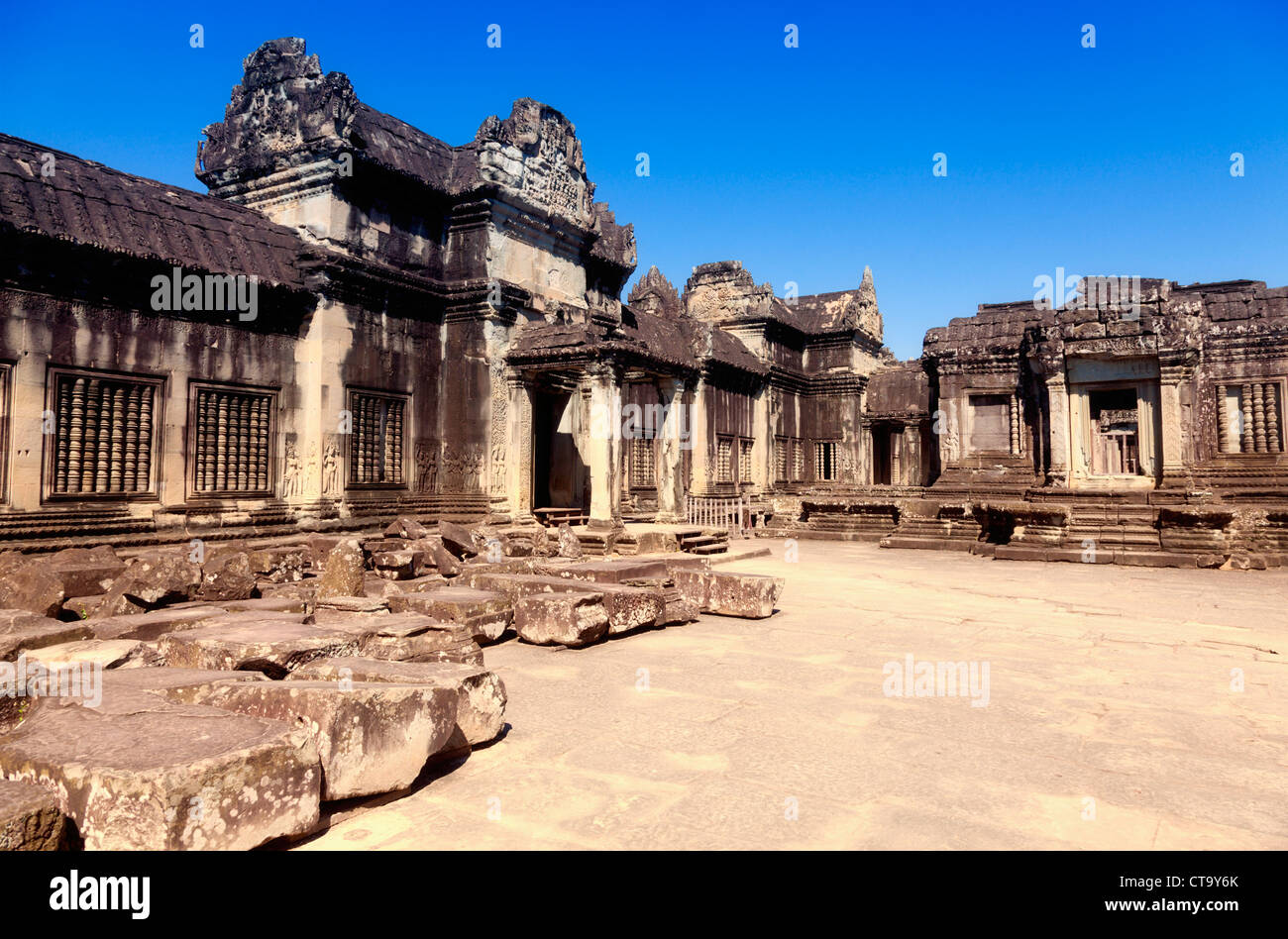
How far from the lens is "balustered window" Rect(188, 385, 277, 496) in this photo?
9.77 m

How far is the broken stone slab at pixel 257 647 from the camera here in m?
4.33

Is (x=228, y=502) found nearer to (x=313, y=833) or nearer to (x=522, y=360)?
(x=522, y=360)

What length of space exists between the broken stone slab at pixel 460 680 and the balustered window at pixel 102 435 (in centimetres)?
634

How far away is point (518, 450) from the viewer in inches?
536

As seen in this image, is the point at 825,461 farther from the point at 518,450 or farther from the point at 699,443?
the point at 518,450

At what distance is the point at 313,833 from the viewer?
295 cm

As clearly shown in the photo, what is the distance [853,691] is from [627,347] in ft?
29.2

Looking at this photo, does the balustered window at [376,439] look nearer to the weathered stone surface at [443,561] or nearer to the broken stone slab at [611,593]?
the weathered stone surface at [443,561]

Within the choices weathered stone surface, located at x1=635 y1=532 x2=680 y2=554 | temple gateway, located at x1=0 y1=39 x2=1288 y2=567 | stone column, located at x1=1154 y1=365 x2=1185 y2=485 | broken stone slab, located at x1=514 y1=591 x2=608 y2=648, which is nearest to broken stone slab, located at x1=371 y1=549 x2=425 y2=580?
temple gateway, located at x1=0 y1=39 x2=1288 y2=567

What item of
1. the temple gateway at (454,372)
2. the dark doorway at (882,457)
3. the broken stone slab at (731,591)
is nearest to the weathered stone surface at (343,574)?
the temple gateway at (454,372)

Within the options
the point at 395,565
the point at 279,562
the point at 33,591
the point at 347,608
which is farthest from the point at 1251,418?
the point at 33,591

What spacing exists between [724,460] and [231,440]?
48.6 ft

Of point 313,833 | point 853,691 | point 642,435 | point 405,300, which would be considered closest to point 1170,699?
point 853,691

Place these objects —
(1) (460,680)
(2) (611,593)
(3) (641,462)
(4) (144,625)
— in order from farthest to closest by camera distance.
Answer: (3) (641,462) < (2) (611,593) < (4) (144,625) < (1) (460,680)
